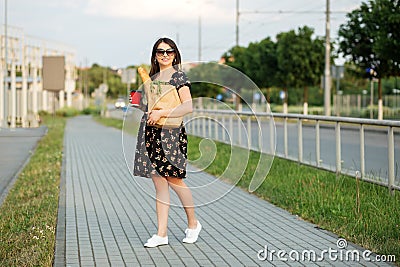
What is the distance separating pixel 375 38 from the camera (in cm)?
3312

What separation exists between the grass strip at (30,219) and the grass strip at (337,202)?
1.95 meters

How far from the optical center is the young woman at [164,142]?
7.22m

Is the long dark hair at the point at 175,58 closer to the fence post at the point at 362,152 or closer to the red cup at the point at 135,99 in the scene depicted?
the red cup at the point at 135,99

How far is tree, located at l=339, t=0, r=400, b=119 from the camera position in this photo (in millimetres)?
31094

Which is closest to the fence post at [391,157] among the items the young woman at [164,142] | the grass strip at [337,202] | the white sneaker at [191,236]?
the grass strip at [337,202]

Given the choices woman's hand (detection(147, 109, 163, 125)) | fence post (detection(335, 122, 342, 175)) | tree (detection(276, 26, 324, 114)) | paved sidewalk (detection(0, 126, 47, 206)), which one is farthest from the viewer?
tree (detection(276, 26, 324, 114))

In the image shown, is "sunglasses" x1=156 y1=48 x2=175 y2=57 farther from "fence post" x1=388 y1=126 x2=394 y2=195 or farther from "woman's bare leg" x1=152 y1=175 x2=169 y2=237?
"fence post" x1=388 y1=126 x2=394 y2=195

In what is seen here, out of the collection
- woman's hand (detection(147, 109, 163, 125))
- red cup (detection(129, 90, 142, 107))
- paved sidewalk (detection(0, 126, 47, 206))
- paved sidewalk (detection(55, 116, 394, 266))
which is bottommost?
paved sidewalk (detection(0, 126, 47, 206))

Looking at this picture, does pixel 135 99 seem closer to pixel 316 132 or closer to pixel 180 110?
pixel 180 110

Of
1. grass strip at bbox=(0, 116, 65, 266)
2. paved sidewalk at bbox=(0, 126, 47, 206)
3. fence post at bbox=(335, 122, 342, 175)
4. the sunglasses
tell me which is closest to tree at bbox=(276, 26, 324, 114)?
paved sidewalk at bbox=(0, 126, 47, 206)

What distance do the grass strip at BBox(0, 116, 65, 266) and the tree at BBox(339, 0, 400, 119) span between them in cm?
1849

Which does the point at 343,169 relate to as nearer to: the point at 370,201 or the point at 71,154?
the point at 370,201

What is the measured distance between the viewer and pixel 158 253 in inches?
281

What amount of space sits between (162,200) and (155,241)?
Answer: 393 millimetres
